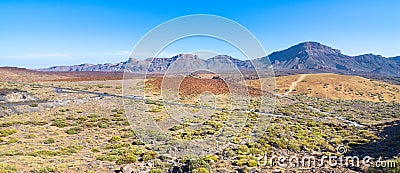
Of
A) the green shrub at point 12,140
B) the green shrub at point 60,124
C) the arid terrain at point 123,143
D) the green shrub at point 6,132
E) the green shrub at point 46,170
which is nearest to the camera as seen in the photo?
the green shrub at point 46,170

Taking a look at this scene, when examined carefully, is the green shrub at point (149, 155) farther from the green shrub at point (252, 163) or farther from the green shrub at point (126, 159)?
the green shrub at point (252, 163)

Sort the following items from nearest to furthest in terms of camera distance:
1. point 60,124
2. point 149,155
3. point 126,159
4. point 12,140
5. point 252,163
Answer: point 126,159, point 252,163, point 149,155, point 12,140, point 60,124

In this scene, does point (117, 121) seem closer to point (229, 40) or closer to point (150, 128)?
point (150, 128)

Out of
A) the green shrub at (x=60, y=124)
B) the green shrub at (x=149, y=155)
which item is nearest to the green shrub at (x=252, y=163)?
the green shrub at (x=149, y=155)

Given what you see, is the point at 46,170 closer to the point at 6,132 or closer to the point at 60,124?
the point at 6,132

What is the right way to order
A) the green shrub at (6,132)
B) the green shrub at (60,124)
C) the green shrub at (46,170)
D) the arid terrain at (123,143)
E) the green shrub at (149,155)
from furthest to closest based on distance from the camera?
the green shrub at (60,124)
the green shrub at (6,132)
the green shrub at (149,155)
the arid terrain at (123,143)
the green shrub at (46,170)

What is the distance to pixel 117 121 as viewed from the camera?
82.7 ft


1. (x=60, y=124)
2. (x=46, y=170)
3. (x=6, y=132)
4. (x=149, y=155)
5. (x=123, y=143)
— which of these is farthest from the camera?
(x=60, y=124)

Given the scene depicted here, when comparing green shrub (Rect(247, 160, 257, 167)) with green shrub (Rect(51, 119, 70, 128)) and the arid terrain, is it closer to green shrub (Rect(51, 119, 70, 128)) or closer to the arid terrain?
the arid terrain

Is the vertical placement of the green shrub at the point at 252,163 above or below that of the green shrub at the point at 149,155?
below

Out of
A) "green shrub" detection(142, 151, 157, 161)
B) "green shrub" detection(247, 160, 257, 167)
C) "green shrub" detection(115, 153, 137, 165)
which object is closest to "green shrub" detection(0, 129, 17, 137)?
"green shrub" detection(115, 153, 137, 165)

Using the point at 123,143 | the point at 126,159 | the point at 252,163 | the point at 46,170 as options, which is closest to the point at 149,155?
the point at 126,159

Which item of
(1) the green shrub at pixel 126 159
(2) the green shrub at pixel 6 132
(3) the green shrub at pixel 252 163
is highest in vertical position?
(2) the green shrub at pixel 6 132

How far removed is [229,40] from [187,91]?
38197 mm
